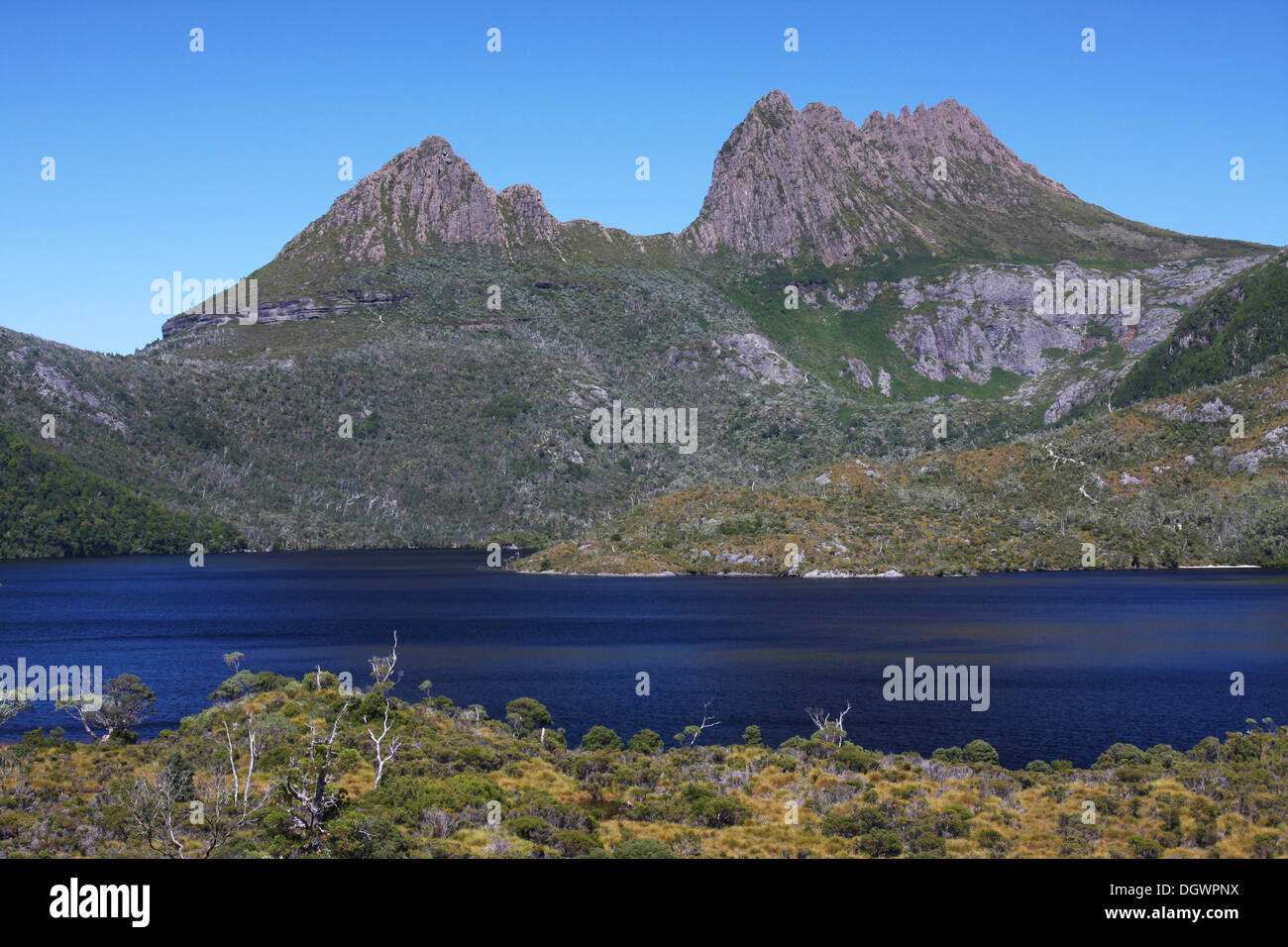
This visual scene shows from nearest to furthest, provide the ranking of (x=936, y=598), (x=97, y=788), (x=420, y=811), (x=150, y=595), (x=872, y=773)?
(x=420, y=811), (x=97, y=788), (x=872, y=773), (x=936, y=598), (x=150, y=595)

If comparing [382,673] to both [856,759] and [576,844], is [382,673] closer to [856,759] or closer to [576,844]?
[856,759]

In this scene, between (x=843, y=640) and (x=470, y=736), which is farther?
(x=843, y=640)

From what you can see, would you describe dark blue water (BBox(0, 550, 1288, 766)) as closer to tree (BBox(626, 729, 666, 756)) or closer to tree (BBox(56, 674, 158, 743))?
tree (BBox(56, 674, 158, 743))

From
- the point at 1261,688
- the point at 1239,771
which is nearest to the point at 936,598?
the point at 1261,688
